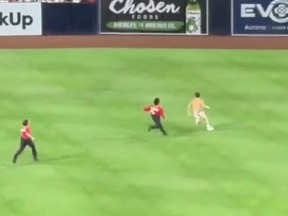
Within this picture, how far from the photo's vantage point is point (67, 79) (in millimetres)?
44438

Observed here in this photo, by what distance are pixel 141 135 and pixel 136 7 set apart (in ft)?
52.4

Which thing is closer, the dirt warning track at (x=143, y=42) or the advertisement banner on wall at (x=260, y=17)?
the dirt warning track at (x=143, y=42)

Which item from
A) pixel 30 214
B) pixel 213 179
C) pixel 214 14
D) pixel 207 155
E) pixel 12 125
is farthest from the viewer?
pixel 214 14

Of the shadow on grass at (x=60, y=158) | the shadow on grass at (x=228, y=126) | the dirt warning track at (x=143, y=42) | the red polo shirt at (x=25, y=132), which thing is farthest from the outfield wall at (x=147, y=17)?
the red polo shirt at (x=25, y=132)

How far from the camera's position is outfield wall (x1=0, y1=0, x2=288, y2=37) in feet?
166

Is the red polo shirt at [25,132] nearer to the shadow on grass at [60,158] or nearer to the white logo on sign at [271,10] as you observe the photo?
the shadow on grass at [60,158]

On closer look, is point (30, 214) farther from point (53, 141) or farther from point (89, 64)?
point (89, 64)

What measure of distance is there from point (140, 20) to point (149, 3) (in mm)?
934

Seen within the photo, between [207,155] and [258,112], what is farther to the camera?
[258,112]

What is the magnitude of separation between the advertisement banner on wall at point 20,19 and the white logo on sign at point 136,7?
3.58 meters

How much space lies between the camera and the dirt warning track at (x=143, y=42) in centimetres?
4981

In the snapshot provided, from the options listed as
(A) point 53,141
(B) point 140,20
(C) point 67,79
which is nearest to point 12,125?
(A) point 53,141

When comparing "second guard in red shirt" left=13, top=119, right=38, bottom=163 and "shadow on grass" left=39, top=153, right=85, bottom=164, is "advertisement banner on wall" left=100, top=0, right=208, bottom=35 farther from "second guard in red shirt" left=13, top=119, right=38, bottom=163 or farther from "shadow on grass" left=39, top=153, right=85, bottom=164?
"second guard in red shirt" left=13, top=119, right=38, bottom=163

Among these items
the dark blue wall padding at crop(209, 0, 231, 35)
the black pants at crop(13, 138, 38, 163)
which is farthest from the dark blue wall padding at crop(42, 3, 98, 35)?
A: the black pants at crop(13, 138, 38, 163)
